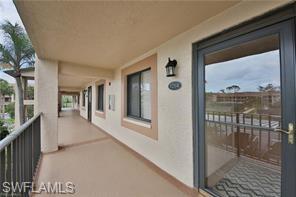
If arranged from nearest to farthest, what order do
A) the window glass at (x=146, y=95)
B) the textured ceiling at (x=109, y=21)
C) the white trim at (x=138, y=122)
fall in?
the textured ceiling at (x=109, y=21)
the white trim at (x=138, y=122)
the window glass at (x=146, y=95)

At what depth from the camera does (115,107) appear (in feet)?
16.3

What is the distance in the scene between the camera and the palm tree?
4.92m

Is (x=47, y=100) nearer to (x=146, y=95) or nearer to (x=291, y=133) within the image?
(x=146, y=95)

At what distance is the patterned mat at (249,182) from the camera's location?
1.49 meters

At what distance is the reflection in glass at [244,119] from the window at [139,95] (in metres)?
1.70

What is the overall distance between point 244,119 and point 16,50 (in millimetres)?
6685

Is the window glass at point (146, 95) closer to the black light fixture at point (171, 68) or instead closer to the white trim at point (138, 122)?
the white trim at point (138, 122)

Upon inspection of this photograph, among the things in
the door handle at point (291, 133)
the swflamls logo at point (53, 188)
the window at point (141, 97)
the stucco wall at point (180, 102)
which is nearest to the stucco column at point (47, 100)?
the swflamls logo at point (53, 188)

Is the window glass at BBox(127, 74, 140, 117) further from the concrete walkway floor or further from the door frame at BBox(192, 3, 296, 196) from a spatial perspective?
the door frame at BBox(192, 3, 296, 196)

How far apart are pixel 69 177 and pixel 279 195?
9.09ft

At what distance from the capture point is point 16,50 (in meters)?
5.14

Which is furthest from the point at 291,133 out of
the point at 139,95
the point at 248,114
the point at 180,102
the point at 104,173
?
the point at 139,95

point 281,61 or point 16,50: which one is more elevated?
point 16,50

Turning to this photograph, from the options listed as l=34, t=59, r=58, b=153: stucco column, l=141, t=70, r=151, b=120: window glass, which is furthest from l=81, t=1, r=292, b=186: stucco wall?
l=34, t=59, r=58, b=153: stucco column
